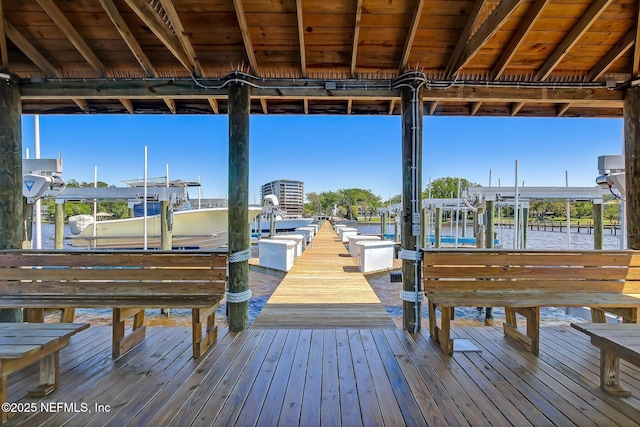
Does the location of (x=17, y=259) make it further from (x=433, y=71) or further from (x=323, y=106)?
(x=433, y=71)

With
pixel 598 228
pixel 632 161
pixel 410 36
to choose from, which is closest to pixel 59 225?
pixel 410 36

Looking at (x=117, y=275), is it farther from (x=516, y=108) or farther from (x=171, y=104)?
(x=516, y=108)

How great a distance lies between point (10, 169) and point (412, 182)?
4.04 m

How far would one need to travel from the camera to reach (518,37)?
9.17ft

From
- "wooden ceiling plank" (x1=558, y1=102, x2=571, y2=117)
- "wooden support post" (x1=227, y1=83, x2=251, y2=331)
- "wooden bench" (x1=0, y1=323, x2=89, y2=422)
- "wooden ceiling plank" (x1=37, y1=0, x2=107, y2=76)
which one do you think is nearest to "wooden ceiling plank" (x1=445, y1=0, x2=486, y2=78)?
"wooden ceiling plank" (x1=558, y1=102, x2=571, y2=117)

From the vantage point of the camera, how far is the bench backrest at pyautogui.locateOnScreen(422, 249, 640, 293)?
303cm

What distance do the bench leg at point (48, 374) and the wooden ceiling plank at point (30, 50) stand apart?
2.73 meters

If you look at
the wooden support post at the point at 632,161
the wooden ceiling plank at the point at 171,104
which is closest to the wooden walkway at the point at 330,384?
the wooden support post at the point at 632,161

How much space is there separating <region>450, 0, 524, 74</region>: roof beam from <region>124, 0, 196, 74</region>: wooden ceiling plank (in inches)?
101

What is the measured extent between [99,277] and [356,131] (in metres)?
27.9

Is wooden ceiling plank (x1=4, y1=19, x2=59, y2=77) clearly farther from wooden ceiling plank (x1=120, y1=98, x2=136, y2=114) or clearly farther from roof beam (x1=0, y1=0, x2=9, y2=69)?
wooden ceiling plank (x1=120, y1=98, x2=136, y2=114)

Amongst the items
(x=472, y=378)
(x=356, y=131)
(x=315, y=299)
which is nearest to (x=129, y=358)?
(x=315, y=299)

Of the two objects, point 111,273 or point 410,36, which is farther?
point 111,273

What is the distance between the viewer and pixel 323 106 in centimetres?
388
